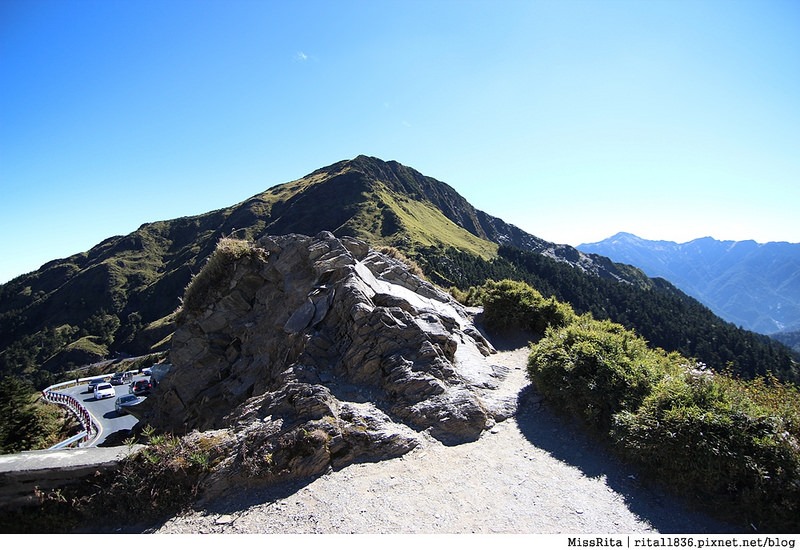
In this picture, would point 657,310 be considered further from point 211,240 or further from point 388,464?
point 211,240

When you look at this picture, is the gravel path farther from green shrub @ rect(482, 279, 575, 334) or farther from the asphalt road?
the asphalt road

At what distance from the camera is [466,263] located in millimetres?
134000

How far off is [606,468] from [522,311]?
12.4m

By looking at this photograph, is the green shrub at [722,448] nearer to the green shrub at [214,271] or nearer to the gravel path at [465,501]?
the gravel path at [465,501]

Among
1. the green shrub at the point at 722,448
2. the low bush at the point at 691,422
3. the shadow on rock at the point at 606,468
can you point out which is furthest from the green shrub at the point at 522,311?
the green shrub at the point at 722,448

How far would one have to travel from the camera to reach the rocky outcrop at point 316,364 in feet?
31.8

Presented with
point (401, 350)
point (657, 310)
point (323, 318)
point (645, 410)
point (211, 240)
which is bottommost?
point (657, 310)

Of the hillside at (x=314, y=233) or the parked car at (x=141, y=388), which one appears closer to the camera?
the parked car at (x=141, y=388)

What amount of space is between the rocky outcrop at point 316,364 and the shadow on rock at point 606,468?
1170 mm

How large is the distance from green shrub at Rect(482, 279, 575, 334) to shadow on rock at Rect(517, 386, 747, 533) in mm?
8047

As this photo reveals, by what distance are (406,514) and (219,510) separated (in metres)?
4.06

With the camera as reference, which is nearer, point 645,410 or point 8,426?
point 645,410

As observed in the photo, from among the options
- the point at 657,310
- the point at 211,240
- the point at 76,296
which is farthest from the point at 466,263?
the point at 76,296
